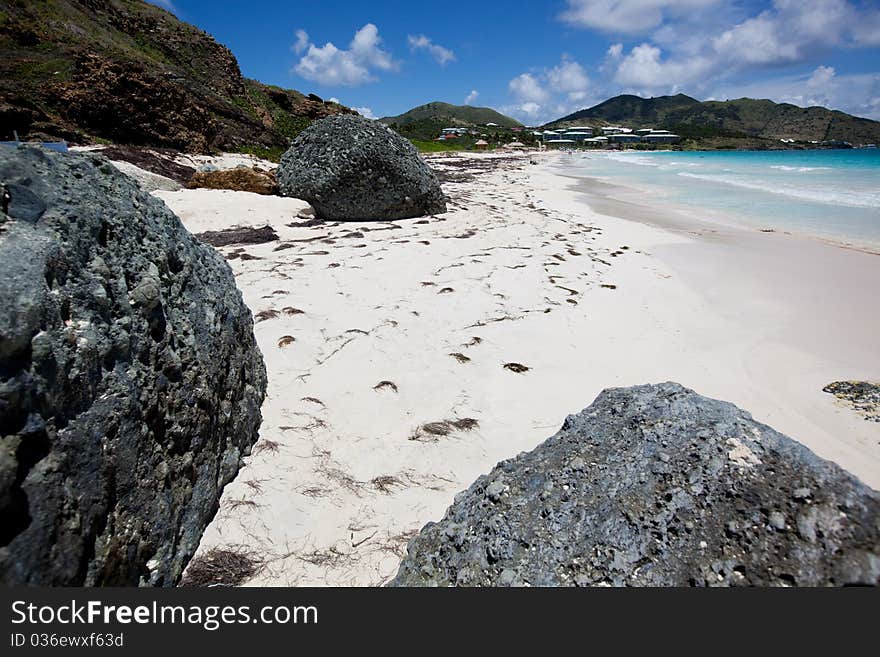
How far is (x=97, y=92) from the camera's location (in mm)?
14023

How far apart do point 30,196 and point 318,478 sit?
1764mm

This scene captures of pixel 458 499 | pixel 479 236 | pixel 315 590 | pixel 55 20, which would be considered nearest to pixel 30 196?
pixel 315 590

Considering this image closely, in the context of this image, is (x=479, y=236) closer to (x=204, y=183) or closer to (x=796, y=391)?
(x=796, y=391)

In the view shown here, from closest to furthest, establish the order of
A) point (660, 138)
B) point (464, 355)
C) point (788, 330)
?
point (464, 355)
point (788, 330)
point (660, 138)

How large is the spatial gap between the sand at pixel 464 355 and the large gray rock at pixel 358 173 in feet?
6.02

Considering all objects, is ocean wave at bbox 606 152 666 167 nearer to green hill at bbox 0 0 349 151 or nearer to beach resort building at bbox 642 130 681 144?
green hill at bbox 0 0 349 151

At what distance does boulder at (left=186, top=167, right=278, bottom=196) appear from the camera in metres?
10.8

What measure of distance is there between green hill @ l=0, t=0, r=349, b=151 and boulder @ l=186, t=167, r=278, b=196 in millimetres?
5097

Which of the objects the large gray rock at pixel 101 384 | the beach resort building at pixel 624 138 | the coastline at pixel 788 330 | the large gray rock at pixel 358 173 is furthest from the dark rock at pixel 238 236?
the beach resort building at pixel 624 138

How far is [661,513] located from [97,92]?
1896 cm

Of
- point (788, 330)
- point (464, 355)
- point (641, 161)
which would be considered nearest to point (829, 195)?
point (788, 330)

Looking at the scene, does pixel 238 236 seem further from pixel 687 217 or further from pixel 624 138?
pixel 624 138

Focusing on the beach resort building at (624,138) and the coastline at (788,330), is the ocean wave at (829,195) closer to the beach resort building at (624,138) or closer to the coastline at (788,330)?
the coastline at (788,330)

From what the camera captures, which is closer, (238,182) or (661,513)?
(661,513)
